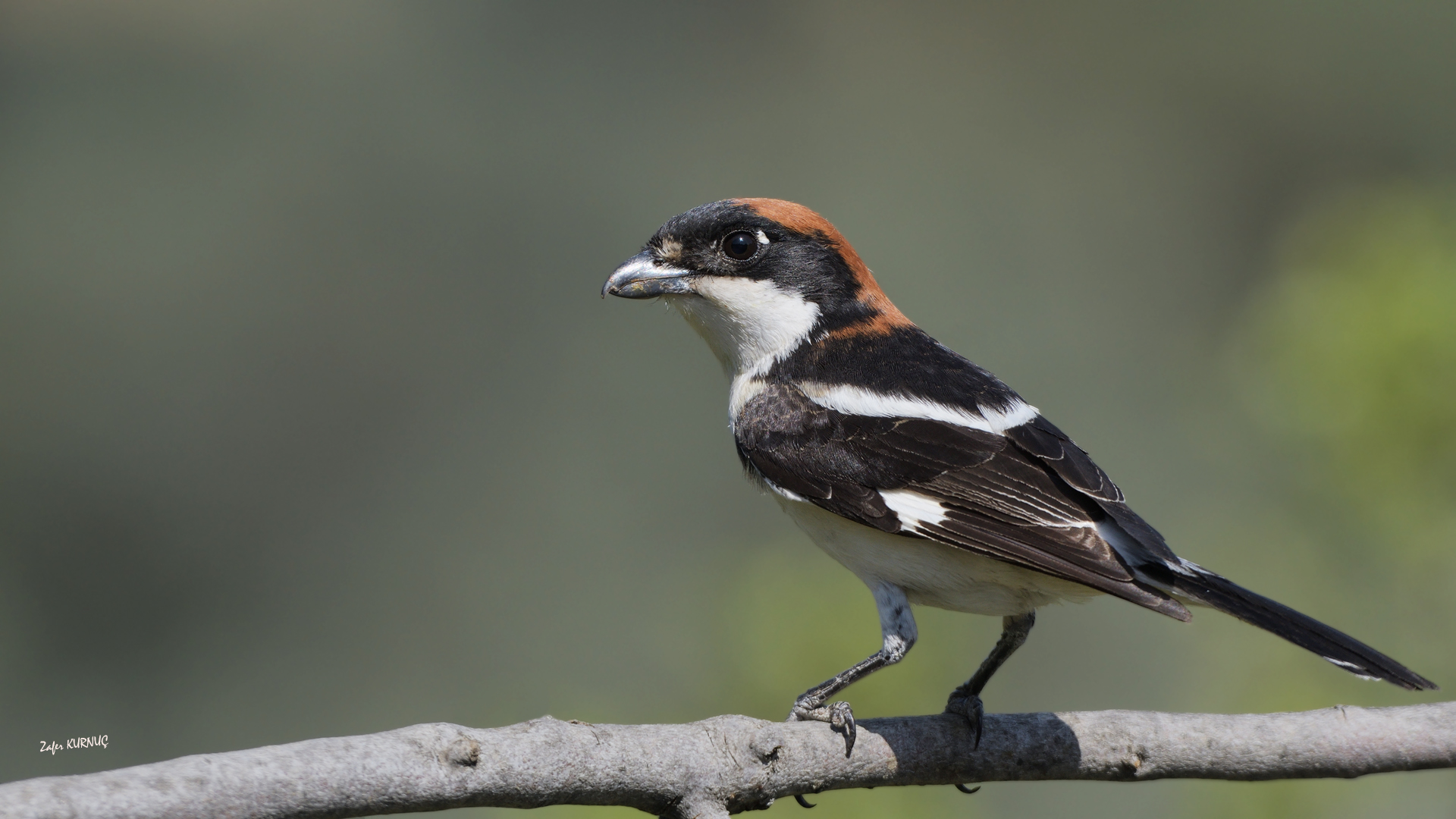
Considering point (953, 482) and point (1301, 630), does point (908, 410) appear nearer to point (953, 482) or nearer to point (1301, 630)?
point (953, 482)

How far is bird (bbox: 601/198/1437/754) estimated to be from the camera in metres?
2.08

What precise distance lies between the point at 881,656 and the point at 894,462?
1.29ft

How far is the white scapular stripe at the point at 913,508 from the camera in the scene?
2.15 metres

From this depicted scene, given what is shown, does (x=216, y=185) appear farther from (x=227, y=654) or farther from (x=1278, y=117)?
(x=1278, y=117)

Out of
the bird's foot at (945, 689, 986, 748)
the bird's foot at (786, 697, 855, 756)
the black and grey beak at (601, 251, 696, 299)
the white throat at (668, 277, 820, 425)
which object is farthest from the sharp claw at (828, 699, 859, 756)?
the black and grey beak at (601, 251, 696, 299)

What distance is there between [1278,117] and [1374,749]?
11.1m

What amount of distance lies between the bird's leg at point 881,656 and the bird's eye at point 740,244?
0.86 m

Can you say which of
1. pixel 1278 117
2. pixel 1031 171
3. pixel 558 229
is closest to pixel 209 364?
pixel 558 229

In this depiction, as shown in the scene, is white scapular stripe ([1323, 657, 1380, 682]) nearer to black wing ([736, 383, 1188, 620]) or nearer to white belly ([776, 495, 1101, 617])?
black wing ([736, 383, 1188, 620])

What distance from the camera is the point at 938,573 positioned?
223cm

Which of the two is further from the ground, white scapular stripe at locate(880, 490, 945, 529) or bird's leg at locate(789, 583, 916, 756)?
white scapular stripe at locate(880, 490, 945, 529)

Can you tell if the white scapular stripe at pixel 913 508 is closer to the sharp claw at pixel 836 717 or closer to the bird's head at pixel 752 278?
the sharp claw at pixel 836 717

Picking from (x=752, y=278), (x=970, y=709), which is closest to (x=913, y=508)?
(x=970, y=709)

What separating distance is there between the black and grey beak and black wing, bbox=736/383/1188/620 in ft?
1.23
